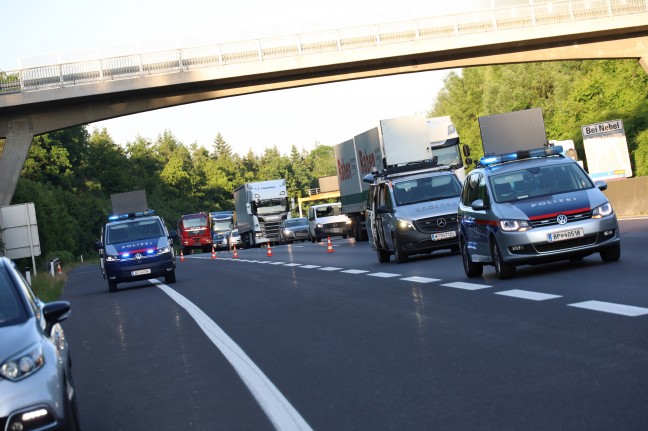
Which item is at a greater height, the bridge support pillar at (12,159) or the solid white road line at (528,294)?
the bridge support pillar at (12,159)

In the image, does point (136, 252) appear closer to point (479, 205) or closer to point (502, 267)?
point (479, 205)

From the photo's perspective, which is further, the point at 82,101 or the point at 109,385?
the point at 82,101

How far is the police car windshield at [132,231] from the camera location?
30469 mm

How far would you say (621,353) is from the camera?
8359mm

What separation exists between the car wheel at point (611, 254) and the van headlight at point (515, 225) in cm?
147

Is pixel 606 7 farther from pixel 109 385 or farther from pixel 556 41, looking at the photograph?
pixel 109 385

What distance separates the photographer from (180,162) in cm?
16562

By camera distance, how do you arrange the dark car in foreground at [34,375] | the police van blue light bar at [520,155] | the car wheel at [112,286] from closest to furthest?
the dark car in foreground at [34,375]
the police van blue light bar at [520,155]
the car wheel at [112,286]

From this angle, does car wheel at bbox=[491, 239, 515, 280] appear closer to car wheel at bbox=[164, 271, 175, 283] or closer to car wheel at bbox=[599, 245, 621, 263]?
car wheel at bbox=[599, 245, 621, 263]

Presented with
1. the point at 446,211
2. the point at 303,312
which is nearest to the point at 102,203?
the point at 446,211

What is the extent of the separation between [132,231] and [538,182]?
15.5 meters

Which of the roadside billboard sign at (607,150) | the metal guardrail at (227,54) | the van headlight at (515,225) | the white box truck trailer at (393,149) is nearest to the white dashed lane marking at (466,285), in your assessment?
the van headlight at (515,225)

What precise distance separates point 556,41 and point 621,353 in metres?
40.6

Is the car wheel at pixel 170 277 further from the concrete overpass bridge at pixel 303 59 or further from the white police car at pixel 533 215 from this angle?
the concrete overpass bridge at pixel 303 59
